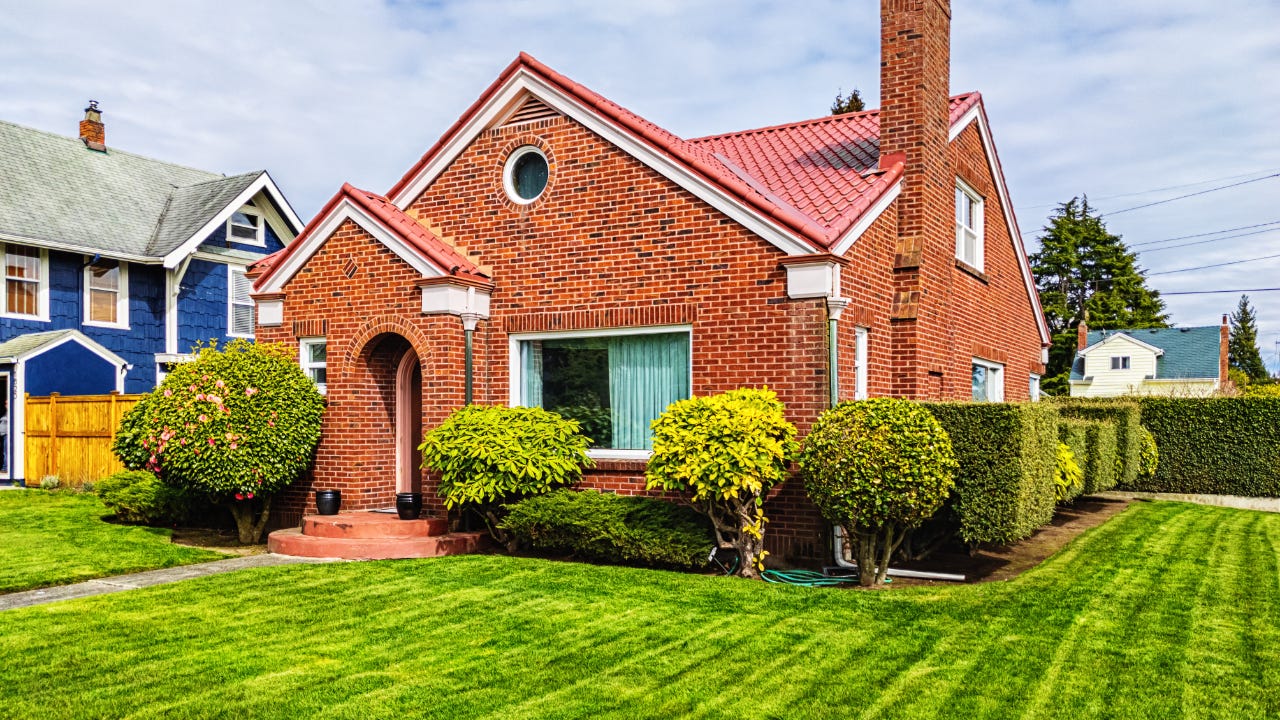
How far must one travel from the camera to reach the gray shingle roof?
70.5ft

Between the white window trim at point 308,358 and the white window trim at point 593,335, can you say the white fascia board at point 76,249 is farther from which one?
the white window trim at point 593,335

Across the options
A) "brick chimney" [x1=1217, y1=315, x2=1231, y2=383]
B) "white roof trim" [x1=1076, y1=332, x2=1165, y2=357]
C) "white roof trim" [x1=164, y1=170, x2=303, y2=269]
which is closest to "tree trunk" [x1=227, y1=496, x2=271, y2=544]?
"white roof trim" [x1=164, y1=170, x2=303, y2=269]

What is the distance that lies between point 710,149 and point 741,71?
2873 mm

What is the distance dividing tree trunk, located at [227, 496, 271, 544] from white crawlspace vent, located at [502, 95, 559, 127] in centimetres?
597

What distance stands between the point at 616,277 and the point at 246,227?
1786 centimetres

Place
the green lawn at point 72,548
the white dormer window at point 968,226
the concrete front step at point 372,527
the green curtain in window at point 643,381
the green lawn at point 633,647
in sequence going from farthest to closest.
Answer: the white dormer window at point 968,226, the green curtain in window at point 643,381, the concrete front step at point 372,527, the green lawn at point 72,548, the green lawn at point 633,647

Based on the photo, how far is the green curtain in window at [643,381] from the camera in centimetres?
1124

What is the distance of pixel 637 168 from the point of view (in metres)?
11.5

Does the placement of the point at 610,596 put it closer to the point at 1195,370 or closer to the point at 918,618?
the point at 918,618

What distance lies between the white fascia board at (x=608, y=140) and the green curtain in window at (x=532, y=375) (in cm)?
282

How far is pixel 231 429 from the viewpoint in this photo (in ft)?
37.0

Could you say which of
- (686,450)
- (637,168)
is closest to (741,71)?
(637,168)

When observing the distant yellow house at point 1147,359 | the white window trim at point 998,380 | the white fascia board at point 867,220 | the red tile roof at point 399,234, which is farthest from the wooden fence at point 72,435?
the distant yellow house at point 1147,359

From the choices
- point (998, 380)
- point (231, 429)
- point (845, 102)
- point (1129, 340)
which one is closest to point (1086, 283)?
point (1129, 340)
